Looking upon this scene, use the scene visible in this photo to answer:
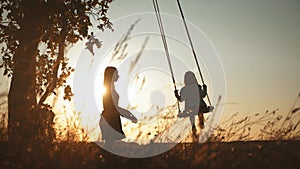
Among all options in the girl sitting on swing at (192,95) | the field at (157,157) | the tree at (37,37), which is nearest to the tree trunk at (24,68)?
the tree at (37,37)

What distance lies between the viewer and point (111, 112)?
24.9ft

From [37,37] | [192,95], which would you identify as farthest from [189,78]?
[37,37]

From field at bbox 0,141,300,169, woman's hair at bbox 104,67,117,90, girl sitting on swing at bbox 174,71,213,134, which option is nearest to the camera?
field at bbox 0,141,300,169

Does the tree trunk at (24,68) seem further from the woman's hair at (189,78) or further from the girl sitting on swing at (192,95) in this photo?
the woman's hair at (189,78)

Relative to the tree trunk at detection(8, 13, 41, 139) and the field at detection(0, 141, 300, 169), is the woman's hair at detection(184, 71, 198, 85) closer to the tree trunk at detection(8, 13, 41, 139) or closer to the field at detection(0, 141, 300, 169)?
the tree trunk at detection(8, 13, 41, 139)

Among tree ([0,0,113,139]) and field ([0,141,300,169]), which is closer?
field ([0,141,300,169])

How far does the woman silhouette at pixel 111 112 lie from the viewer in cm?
732

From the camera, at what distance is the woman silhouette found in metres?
7.32

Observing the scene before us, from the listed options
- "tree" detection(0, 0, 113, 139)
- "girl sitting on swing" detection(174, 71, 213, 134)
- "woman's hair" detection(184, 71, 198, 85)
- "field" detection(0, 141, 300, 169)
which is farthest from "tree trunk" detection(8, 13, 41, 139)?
"woman's hair" detection(184, 71, 198, 85)

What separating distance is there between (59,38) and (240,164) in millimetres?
5791

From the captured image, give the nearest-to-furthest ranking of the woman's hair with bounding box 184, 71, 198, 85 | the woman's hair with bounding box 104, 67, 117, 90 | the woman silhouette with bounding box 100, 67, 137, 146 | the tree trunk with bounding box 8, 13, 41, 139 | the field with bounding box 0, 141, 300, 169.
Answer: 1. the field with bounding box 0, 141, 300, 169
2. the woman silhouette with bounding box 100, 67, 137, 146
3. the woman's hair with bounding box 104, 67, 117, 90
4. the tree trunk with bounding box 8, 13, 41, 139
5. the woman's hair with bounding box 184, 71, 198, 85

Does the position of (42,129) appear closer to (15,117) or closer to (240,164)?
(15,117)

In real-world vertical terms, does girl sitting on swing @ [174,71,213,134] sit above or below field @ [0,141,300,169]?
above

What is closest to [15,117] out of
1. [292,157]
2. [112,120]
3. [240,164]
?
[112,120]
